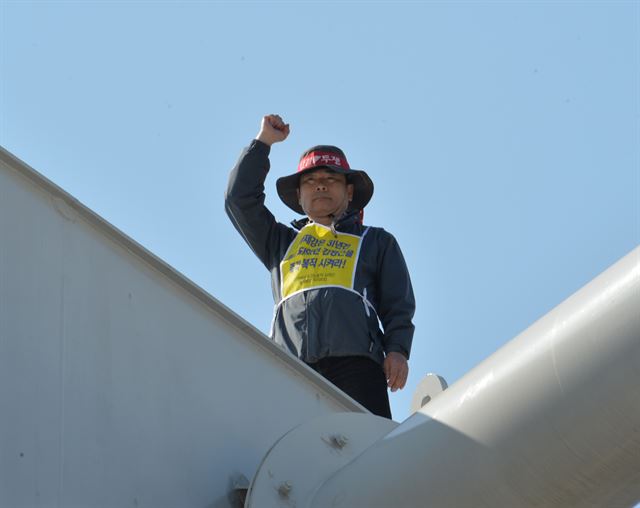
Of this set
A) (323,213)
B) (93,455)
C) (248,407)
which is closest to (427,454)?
(93,455)

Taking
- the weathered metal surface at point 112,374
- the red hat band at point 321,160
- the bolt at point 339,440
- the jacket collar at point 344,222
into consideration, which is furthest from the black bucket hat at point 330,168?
the bolt at point 339,440

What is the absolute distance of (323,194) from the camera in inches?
255

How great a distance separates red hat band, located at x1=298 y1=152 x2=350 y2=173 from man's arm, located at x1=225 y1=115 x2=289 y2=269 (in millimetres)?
187

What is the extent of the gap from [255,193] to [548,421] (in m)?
3.77

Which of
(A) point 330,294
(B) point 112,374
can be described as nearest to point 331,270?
(A) point 330,294

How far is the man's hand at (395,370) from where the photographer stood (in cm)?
580

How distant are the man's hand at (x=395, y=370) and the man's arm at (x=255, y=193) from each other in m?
0.89

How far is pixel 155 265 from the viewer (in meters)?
3.90

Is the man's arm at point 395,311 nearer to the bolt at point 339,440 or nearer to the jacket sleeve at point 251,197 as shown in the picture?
the jacket sleeve at point 251,197

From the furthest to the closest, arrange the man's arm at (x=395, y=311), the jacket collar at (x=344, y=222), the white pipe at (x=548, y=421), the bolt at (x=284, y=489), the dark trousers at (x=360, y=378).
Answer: the jacket collar at (x=344, y=222), the man's arm at (x=395, y=311), the dark trousers at (x=360, y=378), the bolt at (x=284, y=489), the white pipe at (x=548, y=421)

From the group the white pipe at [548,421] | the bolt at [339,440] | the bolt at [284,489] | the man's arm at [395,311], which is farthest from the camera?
the man's arm at [395,311]

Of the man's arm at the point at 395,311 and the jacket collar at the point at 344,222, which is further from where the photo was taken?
the jacket collar at the point at 344,222

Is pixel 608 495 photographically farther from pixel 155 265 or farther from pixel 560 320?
pixel 155 265

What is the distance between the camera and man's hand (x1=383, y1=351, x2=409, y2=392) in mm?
5801
